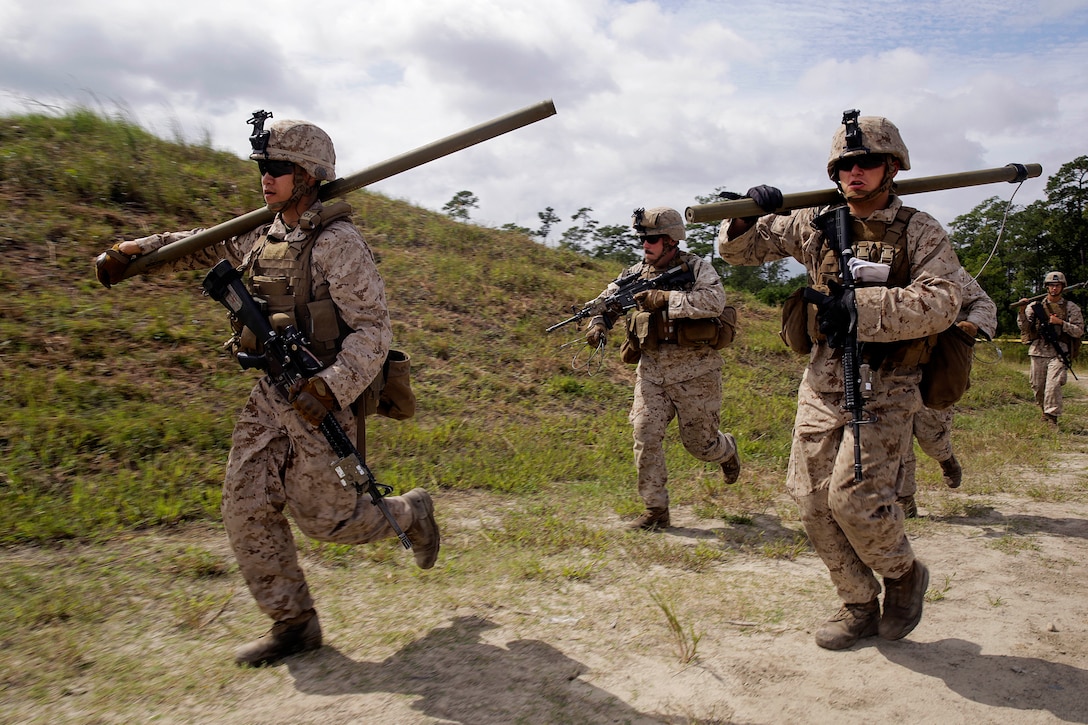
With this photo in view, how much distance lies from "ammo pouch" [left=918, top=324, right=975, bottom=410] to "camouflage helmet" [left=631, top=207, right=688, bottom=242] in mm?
2657

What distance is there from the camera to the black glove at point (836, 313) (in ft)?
11.5

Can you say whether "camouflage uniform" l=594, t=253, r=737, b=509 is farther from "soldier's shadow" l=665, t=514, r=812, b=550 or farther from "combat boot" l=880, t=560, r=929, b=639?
"combat boot" l=880, t=560, r=929, b=639

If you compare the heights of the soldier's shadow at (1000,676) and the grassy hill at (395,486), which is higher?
the grassy hill at (395,486)

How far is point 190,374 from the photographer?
729 centimetres

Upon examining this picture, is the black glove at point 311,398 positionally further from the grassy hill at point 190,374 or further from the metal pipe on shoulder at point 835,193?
the grassy hill at point 190,374

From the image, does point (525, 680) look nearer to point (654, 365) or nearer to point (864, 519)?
point (864, 519)

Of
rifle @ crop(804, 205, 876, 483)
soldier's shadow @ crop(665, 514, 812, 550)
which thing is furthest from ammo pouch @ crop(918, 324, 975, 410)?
soldier's shadow @ crop(665, 514, 812, 550)

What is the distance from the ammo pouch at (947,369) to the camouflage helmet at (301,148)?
2.94 m

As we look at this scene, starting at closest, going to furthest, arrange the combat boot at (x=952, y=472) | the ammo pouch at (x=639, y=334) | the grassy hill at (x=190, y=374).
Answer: the grassy hill at (x=190, y=374) < the ammo pouch at (x=639, y=334) < the combat boot at (x=952, y=472)

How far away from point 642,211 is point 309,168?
2.94 metres

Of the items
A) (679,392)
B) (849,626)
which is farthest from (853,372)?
(679,392)

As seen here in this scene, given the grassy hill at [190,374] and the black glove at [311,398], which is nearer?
the black glove at [311,398]

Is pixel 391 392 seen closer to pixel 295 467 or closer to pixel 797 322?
pixel 295 467


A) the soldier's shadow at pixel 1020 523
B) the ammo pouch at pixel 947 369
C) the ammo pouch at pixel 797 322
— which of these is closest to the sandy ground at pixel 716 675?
the ammo pouch at pixel 947 369
